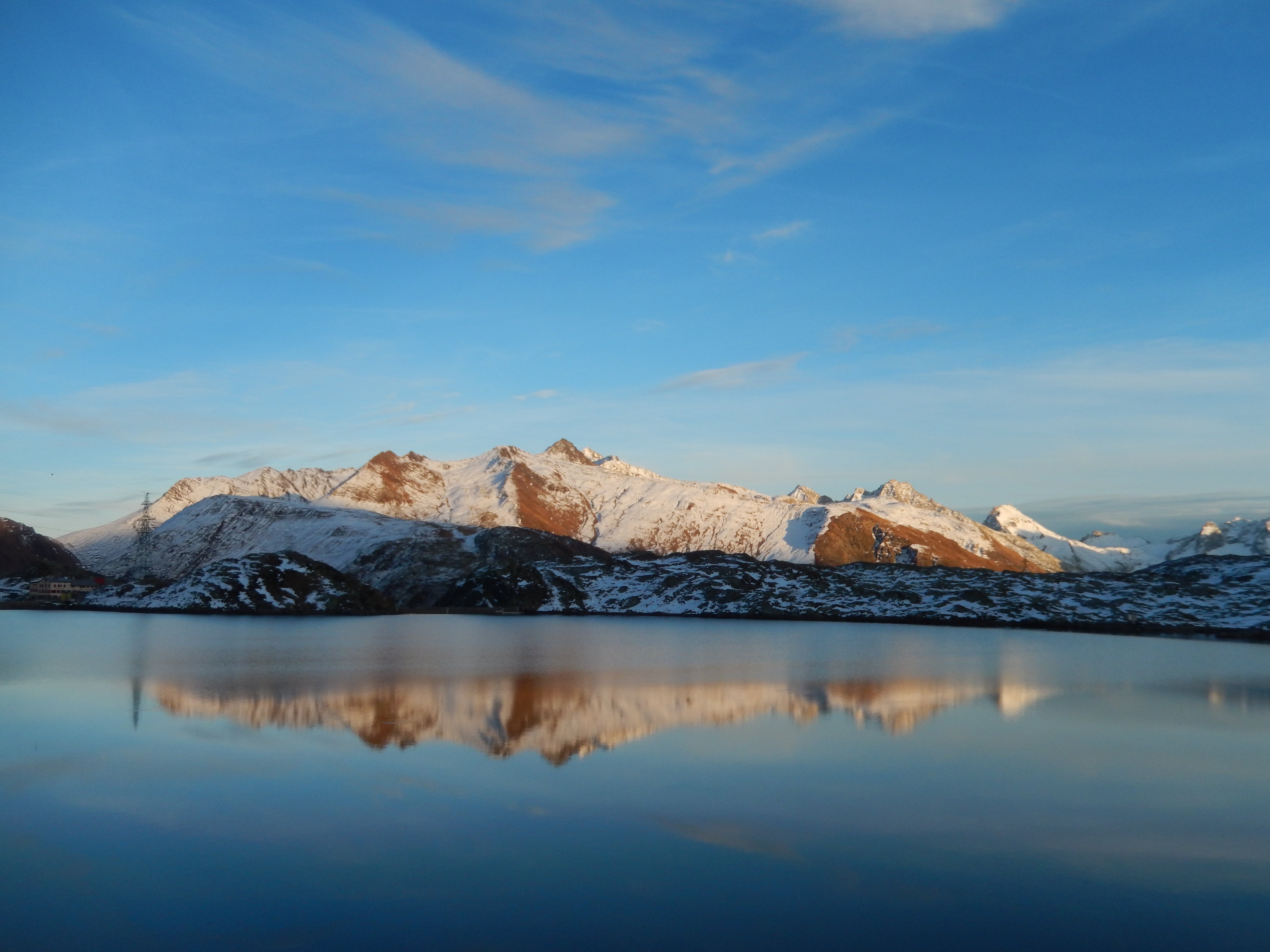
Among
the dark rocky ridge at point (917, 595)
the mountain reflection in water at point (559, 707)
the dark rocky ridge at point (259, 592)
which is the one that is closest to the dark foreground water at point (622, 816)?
the mountain reflection in water at point (559, 707)

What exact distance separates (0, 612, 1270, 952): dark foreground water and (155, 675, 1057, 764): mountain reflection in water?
1.04 ft

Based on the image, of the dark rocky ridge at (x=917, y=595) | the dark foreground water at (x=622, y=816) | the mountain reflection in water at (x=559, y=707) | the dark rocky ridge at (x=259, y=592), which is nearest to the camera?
the dark foreground water at (x=622, y=816)

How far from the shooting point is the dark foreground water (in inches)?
661

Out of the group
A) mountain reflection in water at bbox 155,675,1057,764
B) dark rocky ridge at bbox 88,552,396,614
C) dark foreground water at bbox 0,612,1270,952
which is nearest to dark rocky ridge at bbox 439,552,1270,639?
dark rocky ridge at bbox 88,552,396,614

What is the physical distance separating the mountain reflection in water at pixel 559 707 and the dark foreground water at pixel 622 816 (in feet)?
1.04

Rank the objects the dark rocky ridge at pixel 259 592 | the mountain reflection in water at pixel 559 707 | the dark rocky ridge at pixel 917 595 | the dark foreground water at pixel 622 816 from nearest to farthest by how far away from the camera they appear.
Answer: the dark foreground water at pixel 622 816 < the mountain reflection in water at pixel 559 707 < the dark rocky ridge at pixel 917 595 < the dark rocky ridge at pixel 259 592

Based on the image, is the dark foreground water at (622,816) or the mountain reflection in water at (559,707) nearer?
the dark foreground water at (622,816)

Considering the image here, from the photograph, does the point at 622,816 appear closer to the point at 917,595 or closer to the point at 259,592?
the point at 259,592

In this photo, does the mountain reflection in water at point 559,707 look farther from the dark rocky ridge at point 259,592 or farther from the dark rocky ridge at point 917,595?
the dark rocky ridge at point 259,592

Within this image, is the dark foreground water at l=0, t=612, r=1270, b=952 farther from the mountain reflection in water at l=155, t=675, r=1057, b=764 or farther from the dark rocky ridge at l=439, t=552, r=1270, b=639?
the dark rocky ridge at l=439, t=552, r=1270, b=639

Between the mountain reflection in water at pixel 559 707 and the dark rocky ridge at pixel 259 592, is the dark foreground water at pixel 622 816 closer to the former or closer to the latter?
the mountain reflection in water at pixel 559 707

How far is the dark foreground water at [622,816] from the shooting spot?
16.8 meters

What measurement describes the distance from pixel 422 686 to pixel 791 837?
33.2m

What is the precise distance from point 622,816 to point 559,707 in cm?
1998
